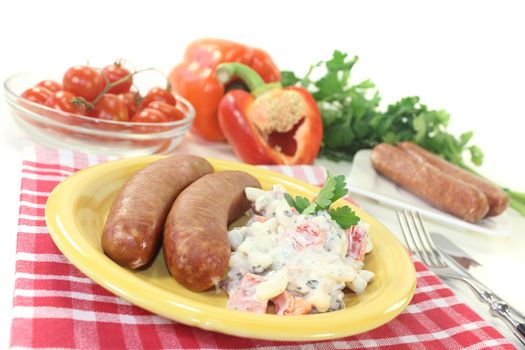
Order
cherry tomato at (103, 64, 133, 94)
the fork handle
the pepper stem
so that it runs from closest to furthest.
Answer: the fork handle, cherry tomato at (103, 64, 133, 94), the pepper stem

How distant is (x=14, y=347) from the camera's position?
51.6 inches

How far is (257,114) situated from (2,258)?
1619 mm

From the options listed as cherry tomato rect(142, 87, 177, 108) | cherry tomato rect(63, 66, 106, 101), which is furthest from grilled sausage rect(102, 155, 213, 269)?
cherry tomato rect(142, 87, 177, 108)

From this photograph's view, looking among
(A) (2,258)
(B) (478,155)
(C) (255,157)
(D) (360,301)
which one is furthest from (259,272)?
(B) (478,155)

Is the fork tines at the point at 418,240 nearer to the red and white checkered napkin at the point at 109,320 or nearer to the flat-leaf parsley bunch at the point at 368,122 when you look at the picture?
the red and white checkered napkin at the point at 109,320

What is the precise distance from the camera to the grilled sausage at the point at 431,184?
2.79 metres

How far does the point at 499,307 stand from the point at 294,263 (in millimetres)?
714

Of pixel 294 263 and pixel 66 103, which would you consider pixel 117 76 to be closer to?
pixel 66 103

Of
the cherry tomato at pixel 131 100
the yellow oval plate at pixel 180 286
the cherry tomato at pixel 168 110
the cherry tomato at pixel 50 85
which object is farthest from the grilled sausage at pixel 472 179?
the cherry tomato at pixel 50 85

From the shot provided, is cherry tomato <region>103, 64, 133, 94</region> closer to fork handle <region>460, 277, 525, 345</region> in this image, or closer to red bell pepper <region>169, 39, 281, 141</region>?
red bell pepper <region>169, 39, 281, 141</region>

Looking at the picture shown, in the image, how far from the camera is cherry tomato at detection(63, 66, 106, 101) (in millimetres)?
2807

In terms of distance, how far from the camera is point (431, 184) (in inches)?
115

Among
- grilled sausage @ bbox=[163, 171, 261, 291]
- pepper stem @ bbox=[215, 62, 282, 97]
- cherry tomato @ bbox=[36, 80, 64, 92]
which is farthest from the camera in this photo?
pepper stem @ bbox=[215, 62, 282, 97]

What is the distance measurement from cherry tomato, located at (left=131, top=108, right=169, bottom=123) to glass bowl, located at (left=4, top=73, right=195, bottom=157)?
0.07m
